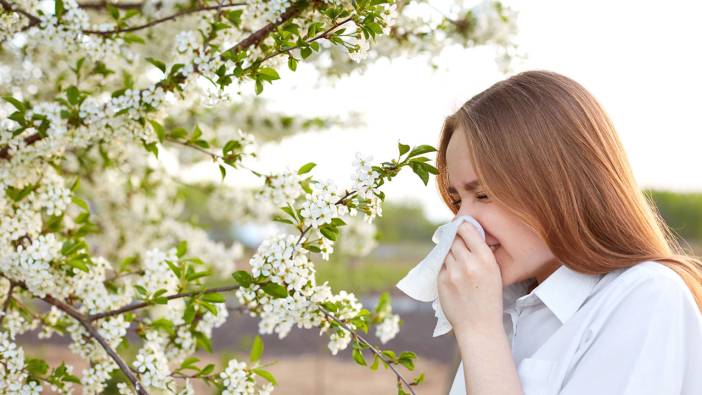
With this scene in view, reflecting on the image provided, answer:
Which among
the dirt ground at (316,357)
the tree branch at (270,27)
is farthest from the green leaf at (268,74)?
the dirt ground at (316,357)

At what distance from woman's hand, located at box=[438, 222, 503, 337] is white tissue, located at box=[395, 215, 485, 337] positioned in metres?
0.02

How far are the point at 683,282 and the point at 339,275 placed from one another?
469 inches

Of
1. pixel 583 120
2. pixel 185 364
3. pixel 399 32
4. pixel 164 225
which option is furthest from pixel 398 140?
pixel 164 225

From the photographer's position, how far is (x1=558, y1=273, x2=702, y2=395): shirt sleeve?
1.20 m

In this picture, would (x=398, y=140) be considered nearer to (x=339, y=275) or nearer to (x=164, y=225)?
(x=164, y=225)

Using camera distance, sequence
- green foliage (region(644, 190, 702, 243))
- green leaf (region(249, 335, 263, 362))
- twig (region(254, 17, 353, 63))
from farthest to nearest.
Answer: green foliage (region(644, 190, 702, 243))
green leaf (region(249, 335, 263, 362))
twig (region(254, 17, 353, 63))

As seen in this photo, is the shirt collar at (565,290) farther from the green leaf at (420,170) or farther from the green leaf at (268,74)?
the green leaf at (268,74)

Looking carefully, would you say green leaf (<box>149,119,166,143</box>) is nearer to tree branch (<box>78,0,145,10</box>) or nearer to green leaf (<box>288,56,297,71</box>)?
green leaf (<box>288,56,297,71</box>)

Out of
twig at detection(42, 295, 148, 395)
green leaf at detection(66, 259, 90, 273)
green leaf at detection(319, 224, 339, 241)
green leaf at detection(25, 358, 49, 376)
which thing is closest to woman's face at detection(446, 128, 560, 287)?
green leaf at detection(319, 224, 339, 241)

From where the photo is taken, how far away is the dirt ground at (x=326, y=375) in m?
6.93

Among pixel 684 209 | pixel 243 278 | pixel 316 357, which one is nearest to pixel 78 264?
pixel 243 278

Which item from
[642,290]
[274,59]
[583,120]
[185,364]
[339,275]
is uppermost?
[339,275]

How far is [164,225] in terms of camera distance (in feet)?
12.2

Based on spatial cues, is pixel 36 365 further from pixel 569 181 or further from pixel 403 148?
pixel 569 181
